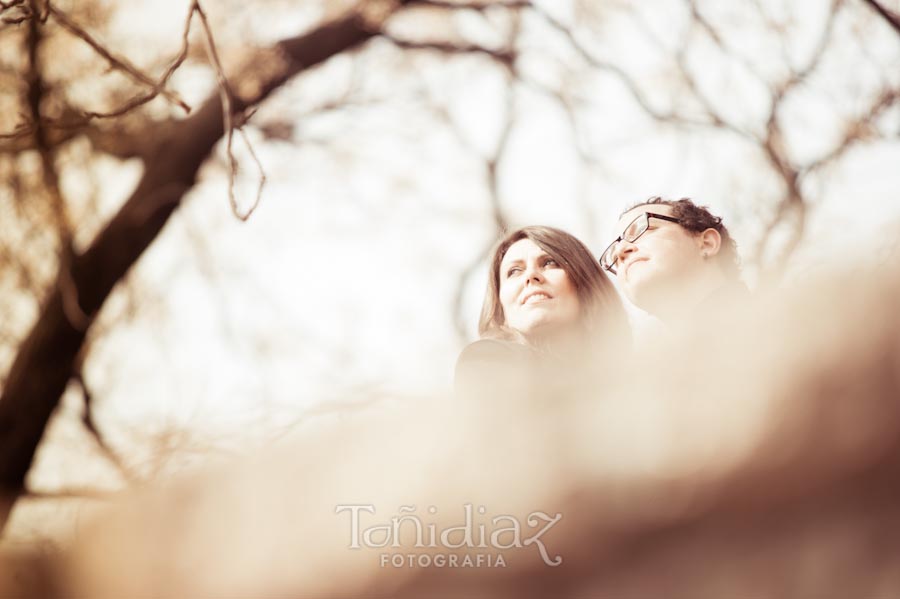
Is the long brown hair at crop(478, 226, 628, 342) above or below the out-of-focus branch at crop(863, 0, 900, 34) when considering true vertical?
below

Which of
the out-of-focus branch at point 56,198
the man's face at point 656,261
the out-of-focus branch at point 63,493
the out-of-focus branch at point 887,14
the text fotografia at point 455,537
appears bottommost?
the text fotografia at point 455,537

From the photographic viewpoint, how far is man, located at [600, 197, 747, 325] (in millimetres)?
1104

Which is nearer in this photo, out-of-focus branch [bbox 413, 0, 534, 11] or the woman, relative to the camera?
the woman

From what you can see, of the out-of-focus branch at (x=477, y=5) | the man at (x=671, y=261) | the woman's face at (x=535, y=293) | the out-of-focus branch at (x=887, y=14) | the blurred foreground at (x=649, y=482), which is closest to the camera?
the blurred foreground at (x=649, y=482)

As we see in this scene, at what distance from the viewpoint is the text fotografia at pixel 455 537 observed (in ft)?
1.40

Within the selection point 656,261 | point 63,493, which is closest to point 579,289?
point 656,261

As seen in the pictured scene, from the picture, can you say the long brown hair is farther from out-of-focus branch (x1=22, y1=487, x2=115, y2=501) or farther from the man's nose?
out-of-focus branch (x1=22, y1=487, x2=115, y2=501)

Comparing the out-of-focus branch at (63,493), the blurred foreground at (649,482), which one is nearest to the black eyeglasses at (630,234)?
the blurred foreground at (649,482)

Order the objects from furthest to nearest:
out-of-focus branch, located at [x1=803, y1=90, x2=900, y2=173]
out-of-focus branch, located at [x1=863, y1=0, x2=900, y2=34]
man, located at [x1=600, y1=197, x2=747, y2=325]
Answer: out-of-focus branch, located at [x1=803, y1=90, x2=900, y2=173] < out-of-focus branch, located at [x1=863, y1=0, x2=900, y2=34] < man, located at [x1=600, y1=197, x2=747, y2=325]

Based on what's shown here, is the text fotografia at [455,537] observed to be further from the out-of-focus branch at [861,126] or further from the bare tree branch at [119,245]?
the out-of-focus branch at [861,126]

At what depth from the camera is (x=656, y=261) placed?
1.12 meters

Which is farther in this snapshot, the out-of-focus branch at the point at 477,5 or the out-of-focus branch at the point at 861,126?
the out-of-focus branch at the point at 477,5

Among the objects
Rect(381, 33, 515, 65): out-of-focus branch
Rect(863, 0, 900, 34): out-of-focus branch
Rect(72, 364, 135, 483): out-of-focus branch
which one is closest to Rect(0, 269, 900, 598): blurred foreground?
Rect(72, 364, 135, 483): out-of-focus branch

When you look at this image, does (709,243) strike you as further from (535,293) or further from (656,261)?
(535,293)
